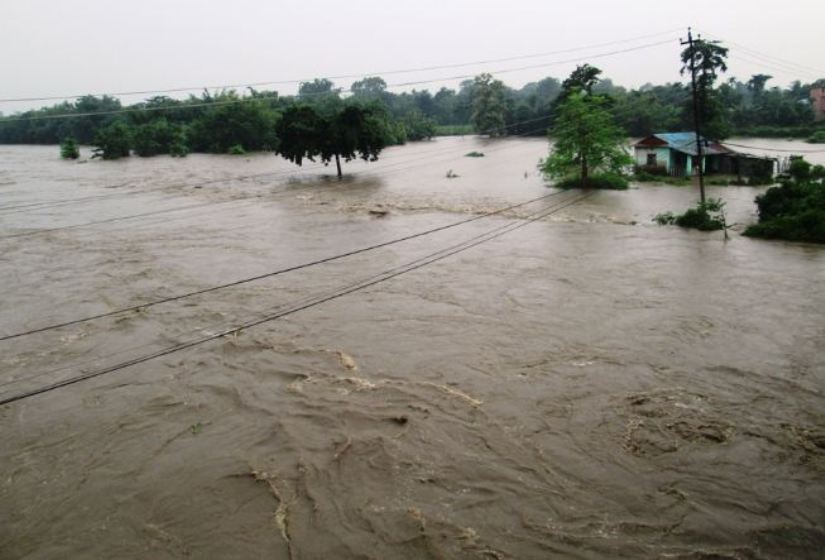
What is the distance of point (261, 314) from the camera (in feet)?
40.9

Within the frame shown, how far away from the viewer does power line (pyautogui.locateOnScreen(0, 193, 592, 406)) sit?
9.12 m

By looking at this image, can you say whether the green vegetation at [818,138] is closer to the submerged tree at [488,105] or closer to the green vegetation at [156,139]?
the submerged tree at [488,105]

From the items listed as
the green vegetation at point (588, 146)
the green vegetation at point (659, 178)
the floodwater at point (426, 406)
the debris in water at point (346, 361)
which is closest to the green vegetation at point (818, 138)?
the green vegetation at point (659, 178)

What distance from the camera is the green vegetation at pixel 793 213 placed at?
1825cm

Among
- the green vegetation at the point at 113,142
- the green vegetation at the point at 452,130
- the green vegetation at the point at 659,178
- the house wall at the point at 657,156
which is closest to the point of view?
the green vegetation at the point at 659,178

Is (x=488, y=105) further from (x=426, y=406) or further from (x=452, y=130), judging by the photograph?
(x=426, y=406)

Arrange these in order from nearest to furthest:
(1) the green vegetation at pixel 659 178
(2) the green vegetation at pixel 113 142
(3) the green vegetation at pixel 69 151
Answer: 1. (1) the green vegetation at pixel 659 178
2. (2) the green vegetation at pixel 113 142
3. (3) the green vegetation at pixel 69 151

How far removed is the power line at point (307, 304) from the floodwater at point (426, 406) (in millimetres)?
266

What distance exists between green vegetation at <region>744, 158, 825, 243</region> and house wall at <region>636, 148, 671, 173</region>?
43.7 ft

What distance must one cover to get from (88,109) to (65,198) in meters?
64.3

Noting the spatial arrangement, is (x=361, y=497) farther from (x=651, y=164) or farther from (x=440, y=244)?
(x=651, y=164)

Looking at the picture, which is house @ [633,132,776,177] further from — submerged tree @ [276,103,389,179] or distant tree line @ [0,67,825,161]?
submerged tree @ [276,103,389,179]

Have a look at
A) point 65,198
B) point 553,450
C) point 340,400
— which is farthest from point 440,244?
point 65,198

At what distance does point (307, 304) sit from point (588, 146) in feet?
73.2
